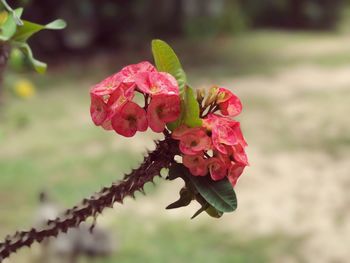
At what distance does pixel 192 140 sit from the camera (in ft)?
2.86

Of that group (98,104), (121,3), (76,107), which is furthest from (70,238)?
(121,3)

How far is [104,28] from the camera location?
11.2 m

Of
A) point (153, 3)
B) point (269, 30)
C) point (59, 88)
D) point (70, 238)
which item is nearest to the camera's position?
point (70, 238)

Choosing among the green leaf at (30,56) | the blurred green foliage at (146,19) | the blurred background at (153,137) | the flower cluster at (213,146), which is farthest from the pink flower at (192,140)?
the blurred green foliage at (146,19)

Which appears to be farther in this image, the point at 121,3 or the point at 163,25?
the point at 163,25

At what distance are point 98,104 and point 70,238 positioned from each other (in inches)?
132

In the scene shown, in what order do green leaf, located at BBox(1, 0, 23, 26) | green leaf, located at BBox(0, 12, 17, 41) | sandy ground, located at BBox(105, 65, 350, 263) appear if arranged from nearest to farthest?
green leaf, located at BBox(1, 0, 23, 26), green leaf, located at BBox(0, 12, 17, 41), sandy ground, located at BBox(105, 65, 350, 263)

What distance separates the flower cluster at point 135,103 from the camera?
0.87m

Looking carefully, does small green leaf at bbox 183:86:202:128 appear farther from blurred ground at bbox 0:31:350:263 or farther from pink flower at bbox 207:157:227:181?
blurred ground at bbox 0:31:350:263

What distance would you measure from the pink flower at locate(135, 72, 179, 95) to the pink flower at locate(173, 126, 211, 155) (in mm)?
46

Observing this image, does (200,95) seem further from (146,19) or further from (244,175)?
(146,19)

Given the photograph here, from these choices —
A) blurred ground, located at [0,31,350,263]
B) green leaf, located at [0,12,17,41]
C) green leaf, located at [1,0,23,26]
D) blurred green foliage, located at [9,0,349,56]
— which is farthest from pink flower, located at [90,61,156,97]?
blurred green foliage, located at [9,0,349,56]

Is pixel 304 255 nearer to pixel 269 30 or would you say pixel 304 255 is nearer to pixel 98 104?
pixel 98 104

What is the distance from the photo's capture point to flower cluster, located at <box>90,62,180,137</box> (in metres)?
0.87
